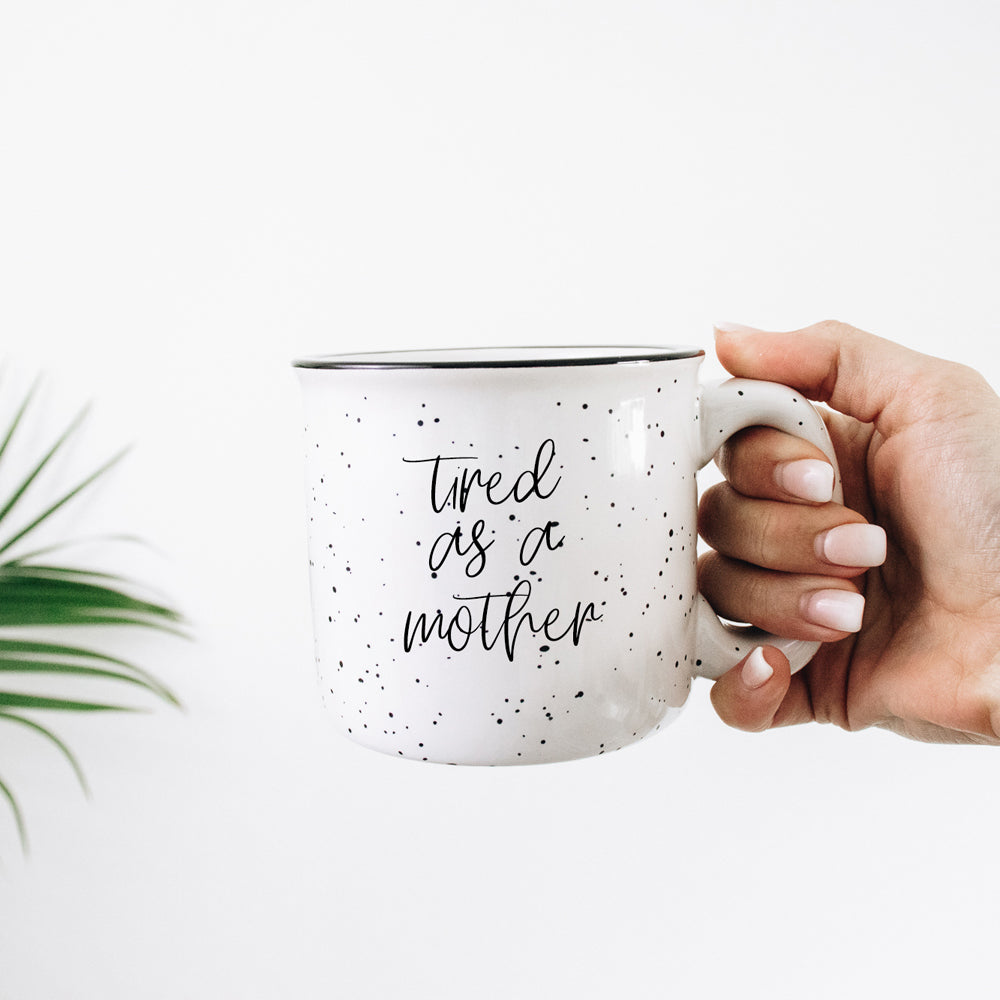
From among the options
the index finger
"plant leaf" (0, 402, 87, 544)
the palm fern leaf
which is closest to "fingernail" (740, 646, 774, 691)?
the index finger

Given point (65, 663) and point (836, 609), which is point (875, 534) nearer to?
point (836, 609)

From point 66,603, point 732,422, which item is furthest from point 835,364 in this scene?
point 66,603

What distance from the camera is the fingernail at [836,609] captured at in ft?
2.32

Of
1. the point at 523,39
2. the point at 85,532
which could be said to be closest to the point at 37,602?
the point at 85,532

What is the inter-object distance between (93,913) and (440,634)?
4.61 ft

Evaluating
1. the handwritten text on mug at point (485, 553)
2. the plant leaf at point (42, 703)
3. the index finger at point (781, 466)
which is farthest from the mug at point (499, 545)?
the plant leaf at point (42, 703)

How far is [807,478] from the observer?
2.22 feet

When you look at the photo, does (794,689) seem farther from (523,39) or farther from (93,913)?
(93,913)

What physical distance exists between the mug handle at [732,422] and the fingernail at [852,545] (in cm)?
4

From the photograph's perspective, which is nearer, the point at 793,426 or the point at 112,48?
the point at 793,426

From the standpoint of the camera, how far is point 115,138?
1380 millimetres

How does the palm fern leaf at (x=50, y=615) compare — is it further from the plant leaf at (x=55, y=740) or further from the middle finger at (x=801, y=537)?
the middle finger at (x=801, y=537)

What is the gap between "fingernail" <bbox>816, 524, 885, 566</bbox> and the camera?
0.70 meters

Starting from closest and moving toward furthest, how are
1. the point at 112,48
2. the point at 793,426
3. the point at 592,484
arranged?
the point at 592,484 → the point at 793,426 → the point at 112,48
